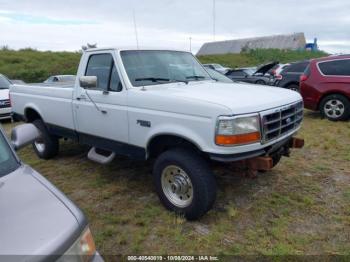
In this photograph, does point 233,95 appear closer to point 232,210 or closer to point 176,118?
point 176,118

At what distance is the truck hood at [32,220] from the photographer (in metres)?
1.71

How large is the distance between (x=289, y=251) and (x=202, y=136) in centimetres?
138

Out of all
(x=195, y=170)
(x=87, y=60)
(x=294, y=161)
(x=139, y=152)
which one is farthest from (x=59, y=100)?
(x=294, y=161)

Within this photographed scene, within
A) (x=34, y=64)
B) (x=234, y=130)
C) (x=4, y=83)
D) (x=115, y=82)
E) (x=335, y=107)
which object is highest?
(x=115, y=82)

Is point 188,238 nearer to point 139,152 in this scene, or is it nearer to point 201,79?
point 139,152

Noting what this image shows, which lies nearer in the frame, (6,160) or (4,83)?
(6,160)

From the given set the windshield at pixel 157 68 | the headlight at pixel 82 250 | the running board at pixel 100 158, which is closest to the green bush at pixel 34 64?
the running board at pixel 100 158

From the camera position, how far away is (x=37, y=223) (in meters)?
1.86

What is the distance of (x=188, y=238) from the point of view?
11.7 feet

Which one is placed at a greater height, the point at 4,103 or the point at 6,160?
the point at 6,160

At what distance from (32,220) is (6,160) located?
0.82 metres

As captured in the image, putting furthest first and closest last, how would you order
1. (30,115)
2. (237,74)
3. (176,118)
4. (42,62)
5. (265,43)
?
(265,43) → (42,62) → (237,74) → (30,115) → (176,118)

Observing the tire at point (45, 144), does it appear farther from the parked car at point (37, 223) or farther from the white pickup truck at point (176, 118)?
the parked car at point (37, 223)

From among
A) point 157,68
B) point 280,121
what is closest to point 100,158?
point 157,68
